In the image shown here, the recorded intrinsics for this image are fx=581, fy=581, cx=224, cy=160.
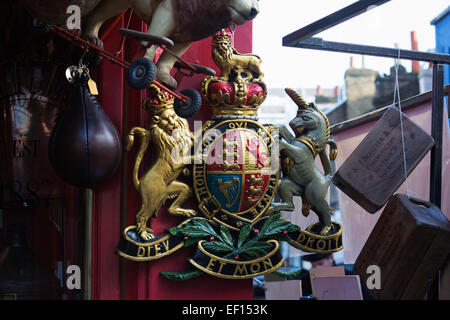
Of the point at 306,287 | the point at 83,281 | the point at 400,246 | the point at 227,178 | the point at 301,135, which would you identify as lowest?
the point at 306,287

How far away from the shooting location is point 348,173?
2.03 m

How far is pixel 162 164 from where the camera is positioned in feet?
7.82

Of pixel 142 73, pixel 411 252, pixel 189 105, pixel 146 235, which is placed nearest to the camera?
pixel 411 252

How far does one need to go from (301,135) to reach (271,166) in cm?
23

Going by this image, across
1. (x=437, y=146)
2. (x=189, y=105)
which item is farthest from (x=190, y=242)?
(x=437, y=146)

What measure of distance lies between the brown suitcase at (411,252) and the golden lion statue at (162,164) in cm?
88

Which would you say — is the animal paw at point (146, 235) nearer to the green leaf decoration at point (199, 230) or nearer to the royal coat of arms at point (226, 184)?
the royal coat of arms at point (226, 184)

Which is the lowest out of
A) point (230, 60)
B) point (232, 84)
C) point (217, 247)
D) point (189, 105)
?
point (217, 247)

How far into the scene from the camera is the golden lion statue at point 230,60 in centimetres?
254

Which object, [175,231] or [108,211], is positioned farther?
[108,211]

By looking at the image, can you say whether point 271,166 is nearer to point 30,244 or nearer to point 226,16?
point 226,16

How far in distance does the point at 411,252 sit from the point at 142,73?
1048mm

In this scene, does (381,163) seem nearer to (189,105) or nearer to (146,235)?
(189,105)
